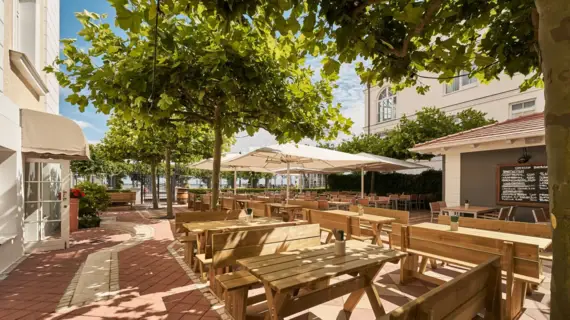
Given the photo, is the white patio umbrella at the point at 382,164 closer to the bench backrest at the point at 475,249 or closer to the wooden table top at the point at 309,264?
the bench backrest at the point at 475,249

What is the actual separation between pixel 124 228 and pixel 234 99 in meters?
6.49

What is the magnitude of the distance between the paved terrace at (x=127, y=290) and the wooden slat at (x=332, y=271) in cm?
78

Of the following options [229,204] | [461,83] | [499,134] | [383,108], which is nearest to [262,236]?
[229,204]

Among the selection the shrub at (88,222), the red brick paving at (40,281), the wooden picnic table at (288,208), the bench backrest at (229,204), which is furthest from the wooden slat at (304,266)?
the shrub at (88,222)

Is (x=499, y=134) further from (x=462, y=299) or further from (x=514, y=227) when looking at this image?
(x=462, y=299)

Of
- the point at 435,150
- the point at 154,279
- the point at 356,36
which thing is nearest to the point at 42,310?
the point at 154,279

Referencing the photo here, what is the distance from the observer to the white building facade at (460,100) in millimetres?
17312

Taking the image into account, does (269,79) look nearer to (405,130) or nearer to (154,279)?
(154,279)

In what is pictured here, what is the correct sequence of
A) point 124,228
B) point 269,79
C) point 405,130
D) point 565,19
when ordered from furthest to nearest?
1. point 405,130
2. point 124,228
3. point 269,79
4. point 565,19

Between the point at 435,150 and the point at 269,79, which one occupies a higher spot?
the point at 269,79

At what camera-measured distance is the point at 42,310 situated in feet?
11.2

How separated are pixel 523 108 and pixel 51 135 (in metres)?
→ 21.4

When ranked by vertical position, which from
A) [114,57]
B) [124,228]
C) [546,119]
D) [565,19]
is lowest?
[124,228]

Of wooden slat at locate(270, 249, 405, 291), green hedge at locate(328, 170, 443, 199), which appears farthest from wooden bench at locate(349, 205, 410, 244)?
green hedge at locate(328, 170, 443, 199)
